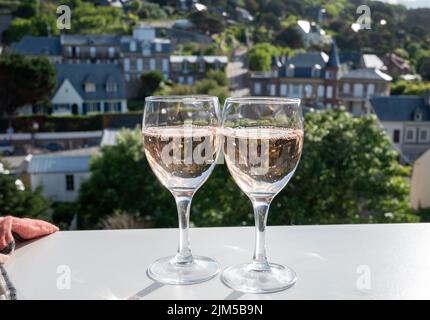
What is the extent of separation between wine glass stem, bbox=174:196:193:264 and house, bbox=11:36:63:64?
19470mm

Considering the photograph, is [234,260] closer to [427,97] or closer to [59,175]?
[59,175]

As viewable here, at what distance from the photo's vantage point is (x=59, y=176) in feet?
37.6

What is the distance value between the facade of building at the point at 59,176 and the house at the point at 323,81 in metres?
6.96

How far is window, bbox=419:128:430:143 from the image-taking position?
14.0m

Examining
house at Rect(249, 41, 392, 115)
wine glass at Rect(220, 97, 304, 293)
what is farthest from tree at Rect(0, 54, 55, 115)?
wine glass at Rect(220, 97, 304, 293)

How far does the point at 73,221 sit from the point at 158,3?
13.1 m

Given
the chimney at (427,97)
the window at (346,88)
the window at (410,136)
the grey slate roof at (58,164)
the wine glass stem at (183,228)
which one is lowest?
the grey slate roof at (58,164)

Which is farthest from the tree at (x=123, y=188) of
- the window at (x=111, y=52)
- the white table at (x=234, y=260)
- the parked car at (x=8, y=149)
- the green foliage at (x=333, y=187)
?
the window at (x=111, y=52)

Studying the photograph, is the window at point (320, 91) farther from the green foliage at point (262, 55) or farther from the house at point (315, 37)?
the green foliage at point (262, 55)

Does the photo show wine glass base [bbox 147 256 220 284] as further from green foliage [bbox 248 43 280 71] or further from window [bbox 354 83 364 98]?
green foliage [bbox 248 43 280 71]

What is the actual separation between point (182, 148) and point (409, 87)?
15.8 m

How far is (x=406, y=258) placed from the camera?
49 centimetres

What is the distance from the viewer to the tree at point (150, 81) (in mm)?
19516
